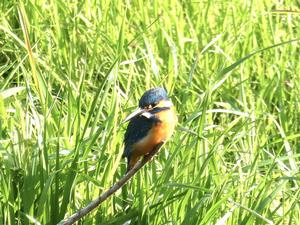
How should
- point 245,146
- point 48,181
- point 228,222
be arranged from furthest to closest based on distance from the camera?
point 245,146 → point 228,222 → point 48,181

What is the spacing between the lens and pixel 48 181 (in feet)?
8.82

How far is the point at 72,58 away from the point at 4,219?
1.13 meters

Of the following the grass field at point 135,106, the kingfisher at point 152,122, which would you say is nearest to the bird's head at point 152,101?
the kingfisher at point 152,122

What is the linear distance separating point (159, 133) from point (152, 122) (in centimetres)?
4

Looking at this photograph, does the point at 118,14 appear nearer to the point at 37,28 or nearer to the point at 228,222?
the point at 37,28

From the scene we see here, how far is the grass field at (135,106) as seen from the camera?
110 inches

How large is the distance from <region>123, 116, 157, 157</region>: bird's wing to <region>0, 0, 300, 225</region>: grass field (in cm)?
7

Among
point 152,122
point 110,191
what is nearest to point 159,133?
point 152,122

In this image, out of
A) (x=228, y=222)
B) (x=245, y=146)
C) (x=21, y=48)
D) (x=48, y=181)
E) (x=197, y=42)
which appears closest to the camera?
(x=48, y=181)

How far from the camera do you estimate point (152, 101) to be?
2.19m

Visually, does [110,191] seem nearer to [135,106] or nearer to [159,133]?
[159,133]

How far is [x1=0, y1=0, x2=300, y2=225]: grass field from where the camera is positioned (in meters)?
2.79

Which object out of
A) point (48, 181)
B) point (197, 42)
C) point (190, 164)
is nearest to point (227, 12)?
point (197, 42)

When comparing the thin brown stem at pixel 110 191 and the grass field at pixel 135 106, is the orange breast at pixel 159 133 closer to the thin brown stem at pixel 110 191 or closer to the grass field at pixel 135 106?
the thin brown stem at pixel 110 191
